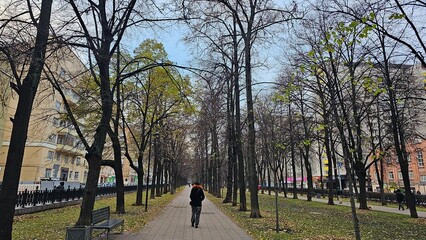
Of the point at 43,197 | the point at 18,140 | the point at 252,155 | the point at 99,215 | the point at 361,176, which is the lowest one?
the point at 99,215

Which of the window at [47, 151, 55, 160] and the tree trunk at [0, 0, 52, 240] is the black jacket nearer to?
the tree trunk at [0, 0, 52, 240]

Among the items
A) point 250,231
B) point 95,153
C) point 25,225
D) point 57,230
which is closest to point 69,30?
point 95,153

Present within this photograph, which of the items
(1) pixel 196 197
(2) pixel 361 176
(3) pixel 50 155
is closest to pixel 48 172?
(3) pixel 50 155

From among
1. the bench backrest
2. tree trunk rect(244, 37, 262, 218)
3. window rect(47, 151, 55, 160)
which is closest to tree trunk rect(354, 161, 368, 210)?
tree trunk rect(244, 37, 262, 218)

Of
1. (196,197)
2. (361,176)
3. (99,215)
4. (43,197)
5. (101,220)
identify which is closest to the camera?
(99,215)

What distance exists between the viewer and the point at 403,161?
1820 centimetres

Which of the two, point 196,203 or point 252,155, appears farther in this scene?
point 252,155

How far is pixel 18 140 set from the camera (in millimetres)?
6156

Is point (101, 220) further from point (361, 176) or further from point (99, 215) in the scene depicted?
point (361, 176)

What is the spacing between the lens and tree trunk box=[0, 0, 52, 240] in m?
5.93

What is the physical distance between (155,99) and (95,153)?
1328 centimetres

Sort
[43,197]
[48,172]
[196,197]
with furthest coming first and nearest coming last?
[48,172] < [43,197] < [196,197]

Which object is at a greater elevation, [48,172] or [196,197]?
[48,172]

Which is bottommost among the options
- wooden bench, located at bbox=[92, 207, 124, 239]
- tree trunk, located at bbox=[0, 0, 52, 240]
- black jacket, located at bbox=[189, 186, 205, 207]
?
wooden bench, located at bbox=[92, 207, 124, 239]
